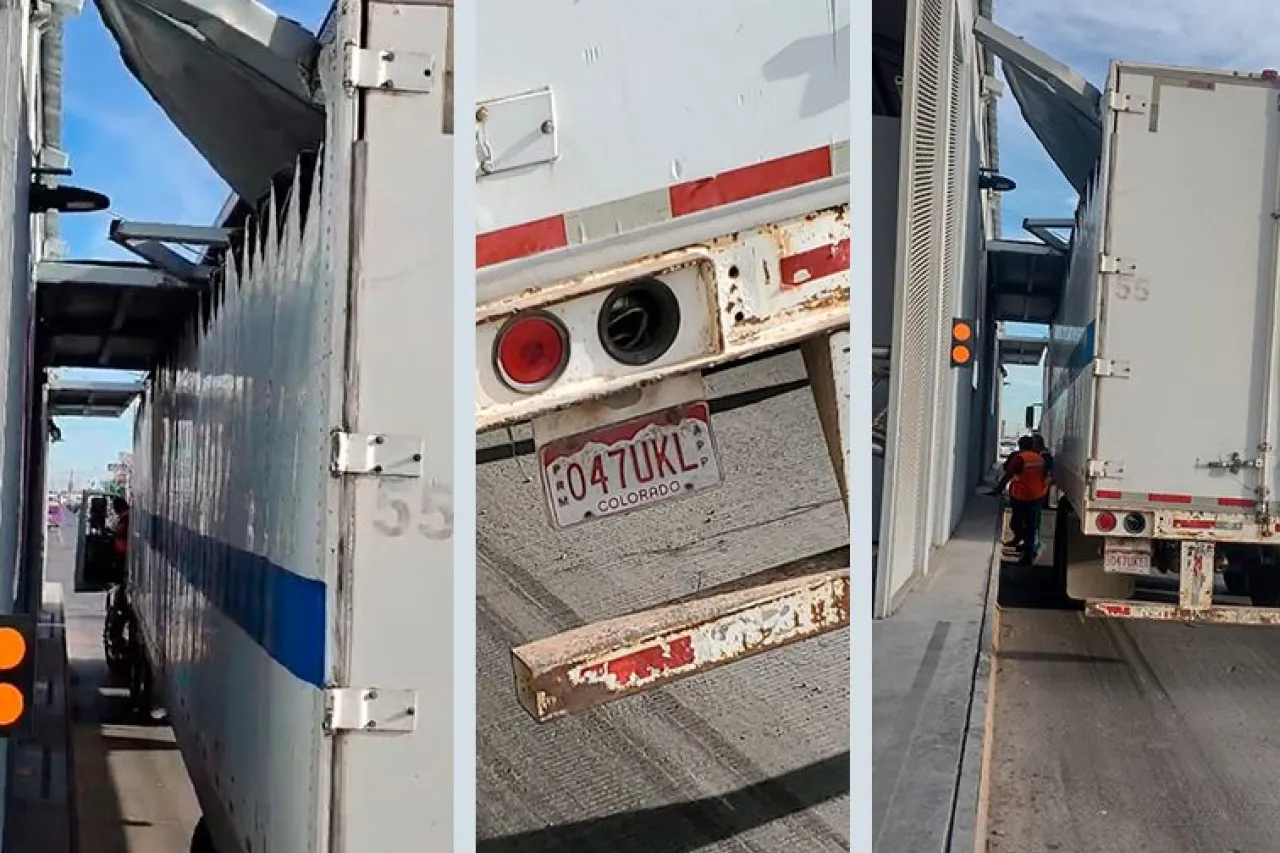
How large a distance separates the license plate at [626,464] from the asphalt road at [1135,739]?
375 centimetres

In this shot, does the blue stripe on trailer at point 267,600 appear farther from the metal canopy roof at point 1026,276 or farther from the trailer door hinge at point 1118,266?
the metal canopy roof at point 1026,276

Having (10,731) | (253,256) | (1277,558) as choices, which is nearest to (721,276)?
(10,731)

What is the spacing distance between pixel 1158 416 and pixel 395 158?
26.4ft

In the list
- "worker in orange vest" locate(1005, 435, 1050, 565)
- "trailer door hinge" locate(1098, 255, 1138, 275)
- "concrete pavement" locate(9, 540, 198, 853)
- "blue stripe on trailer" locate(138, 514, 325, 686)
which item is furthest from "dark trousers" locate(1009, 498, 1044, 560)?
"blue stripe on trailer" locate(138, 514, 325, 686)

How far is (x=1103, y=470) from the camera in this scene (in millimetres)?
9977

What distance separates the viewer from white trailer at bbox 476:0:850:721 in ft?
7.67

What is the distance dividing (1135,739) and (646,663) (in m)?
5.80

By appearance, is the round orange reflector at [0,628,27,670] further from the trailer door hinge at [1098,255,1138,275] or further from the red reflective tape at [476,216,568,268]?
the trailer door hinge at [1098,255,1138,275]

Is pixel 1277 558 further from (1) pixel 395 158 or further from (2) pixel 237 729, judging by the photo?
(1) pixel 395 158

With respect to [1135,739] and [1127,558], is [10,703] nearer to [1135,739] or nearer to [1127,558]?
[1135,739]

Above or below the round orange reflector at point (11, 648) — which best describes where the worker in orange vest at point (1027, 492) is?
below

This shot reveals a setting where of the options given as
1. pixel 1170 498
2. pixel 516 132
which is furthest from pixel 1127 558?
pixel 516 132

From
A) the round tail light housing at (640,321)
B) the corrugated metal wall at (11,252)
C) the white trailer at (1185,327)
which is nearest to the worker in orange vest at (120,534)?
the white trailer at (1185,327)

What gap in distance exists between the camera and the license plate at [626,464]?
2432 millimetres
